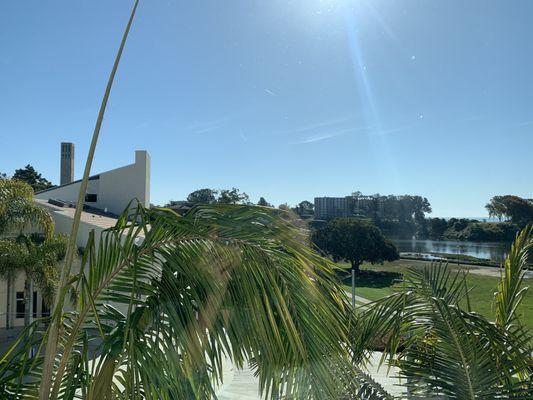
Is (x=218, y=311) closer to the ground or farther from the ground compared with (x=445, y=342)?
farther from the ground

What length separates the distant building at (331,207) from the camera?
64312 millimetres

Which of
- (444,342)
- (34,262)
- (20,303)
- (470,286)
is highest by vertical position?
(444,342)

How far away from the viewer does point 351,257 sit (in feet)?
135

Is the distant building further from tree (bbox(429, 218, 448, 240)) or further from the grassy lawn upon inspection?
tree (bbox(429, 218, 448, 240))

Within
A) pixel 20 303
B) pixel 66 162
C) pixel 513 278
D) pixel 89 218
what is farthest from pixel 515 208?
pixel 513 278

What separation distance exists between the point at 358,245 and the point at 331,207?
26078 millimetres

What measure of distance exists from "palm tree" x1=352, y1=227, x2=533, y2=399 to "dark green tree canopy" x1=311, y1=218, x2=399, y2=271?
123ft

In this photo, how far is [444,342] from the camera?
3072mm

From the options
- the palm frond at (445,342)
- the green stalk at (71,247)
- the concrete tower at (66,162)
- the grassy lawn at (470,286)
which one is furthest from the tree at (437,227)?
the green stalk at (71,247)

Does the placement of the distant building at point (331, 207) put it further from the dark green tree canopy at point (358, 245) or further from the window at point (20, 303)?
the window at point (20, 303)

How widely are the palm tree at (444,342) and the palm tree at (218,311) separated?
108 cm

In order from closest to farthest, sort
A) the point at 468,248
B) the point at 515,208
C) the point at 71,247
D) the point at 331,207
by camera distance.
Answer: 1. the point at 71,247
2. the point at 468,248
3. the point at 515,208
4. the point at 331,207

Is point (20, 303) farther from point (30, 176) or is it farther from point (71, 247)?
point (30, 176)

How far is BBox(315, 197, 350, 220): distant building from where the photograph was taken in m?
64.3
